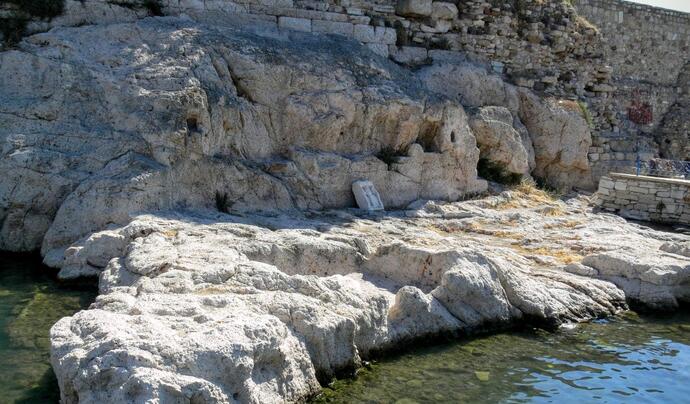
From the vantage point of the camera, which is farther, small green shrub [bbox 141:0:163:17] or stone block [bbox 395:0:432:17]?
stone block [bbox 395:0:432:17]

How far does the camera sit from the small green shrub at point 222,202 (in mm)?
9539

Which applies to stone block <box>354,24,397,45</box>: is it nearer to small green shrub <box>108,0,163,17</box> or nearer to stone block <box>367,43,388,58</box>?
stone block <box>367,43,388,58</box>

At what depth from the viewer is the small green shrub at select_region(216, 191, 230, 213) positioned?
376 inches

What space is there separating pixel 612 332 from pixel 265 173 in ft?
16.5

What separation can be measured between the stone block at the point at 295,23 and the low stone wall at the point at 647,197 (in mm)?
6260

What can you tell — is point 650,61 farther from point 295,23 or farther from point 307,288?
point 307,288

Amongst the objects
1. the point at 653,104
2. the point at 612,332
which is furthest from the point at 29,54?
the point at 653,104

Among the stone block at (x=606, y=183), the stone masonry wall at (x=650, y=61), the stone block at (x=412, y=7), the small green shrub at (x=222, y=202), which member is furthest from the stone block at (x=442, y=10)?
the stone masonry wall at (x=650, y=61)

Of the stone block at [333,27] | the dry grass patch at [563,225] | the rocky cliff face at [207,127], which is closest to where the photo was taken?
the rocky cliff face at [207,127]

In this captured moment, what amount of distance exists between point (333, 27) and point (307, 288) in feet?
24.8

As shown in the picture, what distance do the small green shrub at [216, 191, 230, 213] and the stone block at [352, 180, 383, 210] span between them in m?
2.23

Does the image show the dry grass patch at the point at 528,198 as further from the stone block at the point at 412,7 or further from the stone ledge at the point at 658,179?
the stone block at the point at 412,7

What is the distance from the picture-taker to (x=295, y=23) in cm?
1252

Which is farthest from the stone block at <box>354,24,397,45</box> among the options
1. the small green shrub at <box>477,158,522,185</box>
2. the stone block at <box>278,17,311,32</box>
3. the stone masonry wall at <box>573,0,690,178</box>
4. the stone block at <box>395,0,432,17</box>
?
the stone masonry wall at <box>573,0,690,178</box>
